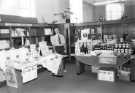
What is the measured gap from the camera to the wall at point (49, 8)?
5.76m

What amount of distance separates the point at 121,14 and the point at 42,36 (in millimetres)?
2919

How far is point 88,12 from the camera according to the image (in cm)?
621

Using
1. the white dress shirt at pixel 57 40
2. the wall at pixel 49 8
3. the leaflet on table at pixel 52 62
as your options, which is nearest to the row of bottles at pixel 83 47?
the leaflet on table at pixel 52 62

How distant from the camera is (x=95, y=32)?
5730 mm

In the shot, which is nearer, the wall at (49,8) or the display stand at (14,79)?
the display stand at (14,79)

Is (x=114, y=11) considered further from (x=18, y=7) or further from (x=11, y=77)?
(x=11, y=77)

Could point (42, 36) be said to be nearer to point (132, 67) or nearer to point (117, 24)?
point (117, 24)

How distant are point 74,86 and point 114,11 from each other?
337 centimetres

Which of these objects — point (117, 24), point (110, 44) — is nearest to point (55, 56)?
point (110, 44)

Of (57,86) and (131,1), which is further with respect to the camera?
(131,1)

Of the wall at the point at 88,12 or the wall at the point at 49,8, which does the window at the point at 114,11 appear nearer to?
the wall at the point at 88,12

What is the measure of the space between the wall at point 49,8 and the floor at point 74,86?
2.63 metres

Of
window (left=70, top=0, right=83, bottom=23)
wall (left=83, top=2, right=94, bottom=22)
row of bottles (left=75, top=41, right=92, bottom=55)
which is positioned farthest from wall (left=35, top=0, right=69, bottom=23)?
row of bottles (left=75, top=41, right=92, bottom=55)

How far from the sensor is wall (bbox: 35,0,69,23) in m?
5.76
